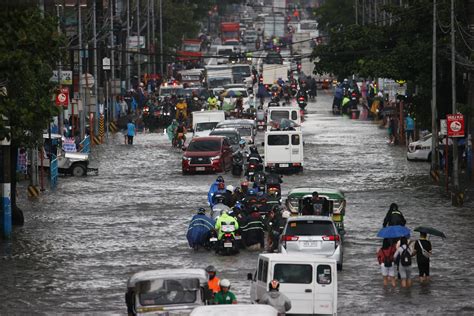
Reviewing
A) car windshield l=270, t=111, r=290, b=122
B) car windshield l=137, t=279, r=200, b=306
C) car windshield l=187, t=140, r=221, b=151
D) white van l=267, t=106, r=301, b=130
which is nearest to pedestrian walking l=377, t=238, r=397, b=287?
car windshield l=137, t=279, r=200, b=306

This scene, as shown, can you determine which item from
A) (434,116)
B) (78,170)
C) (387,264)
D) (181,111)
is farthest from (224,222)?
(181,111)

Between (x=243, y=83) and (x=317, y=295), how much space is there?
302ft

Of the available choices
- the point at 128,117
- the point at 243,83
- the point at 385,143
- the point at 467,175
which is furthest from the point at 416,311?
the point at 243,83

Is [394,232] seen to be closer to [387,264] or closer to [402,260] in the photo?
[387,264]

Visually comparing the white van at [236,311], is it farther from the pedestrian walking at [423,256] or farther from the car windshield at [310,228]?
the car windshield at [310,228]

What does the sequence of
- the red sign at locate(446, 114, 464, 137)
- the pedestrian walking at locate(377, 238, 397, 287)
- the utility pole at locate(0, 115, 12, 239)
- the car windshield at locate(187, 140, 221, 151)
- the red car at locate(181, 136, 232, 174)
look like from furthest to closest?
the car windshield at locate(187, 140, 221, 151) < the red car at locate(181, 136, 232, 174) < the red sign at locate(446, 114, 464, 137) < the utility pole at locate(0, 115, 12, 239) < the pedestrian walking at locate(377, 238, 397, 287)

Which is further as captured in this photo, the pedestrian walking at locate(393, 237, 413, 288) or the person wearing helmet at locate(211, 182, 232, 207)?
the person wearing helmet at locate(211, 182, 232, 207)

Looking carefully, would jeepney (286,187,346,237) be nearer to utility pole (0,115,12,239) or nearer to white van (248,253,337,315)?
utility pole (0,115,12,239)

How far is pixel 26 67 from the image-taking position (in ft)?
120

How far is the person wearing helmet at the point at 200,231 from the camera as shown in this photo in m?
39.1

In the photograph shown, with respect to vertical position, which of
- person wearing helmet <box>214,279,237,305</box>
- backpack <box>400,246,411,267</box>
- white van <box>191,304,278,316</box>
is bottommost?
backpack <box>400,246,411,267</box>

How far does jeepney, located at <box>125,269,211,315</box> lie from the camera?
86.8ft

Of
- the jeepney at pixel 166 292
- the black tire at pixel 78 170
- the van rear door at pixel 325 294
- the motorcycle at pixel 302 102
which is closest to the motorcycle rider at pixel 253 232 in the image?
the van rear door at pixel 325 294

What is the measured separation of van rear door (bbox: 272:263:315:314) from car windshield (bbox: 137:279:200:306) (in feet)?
8.59
